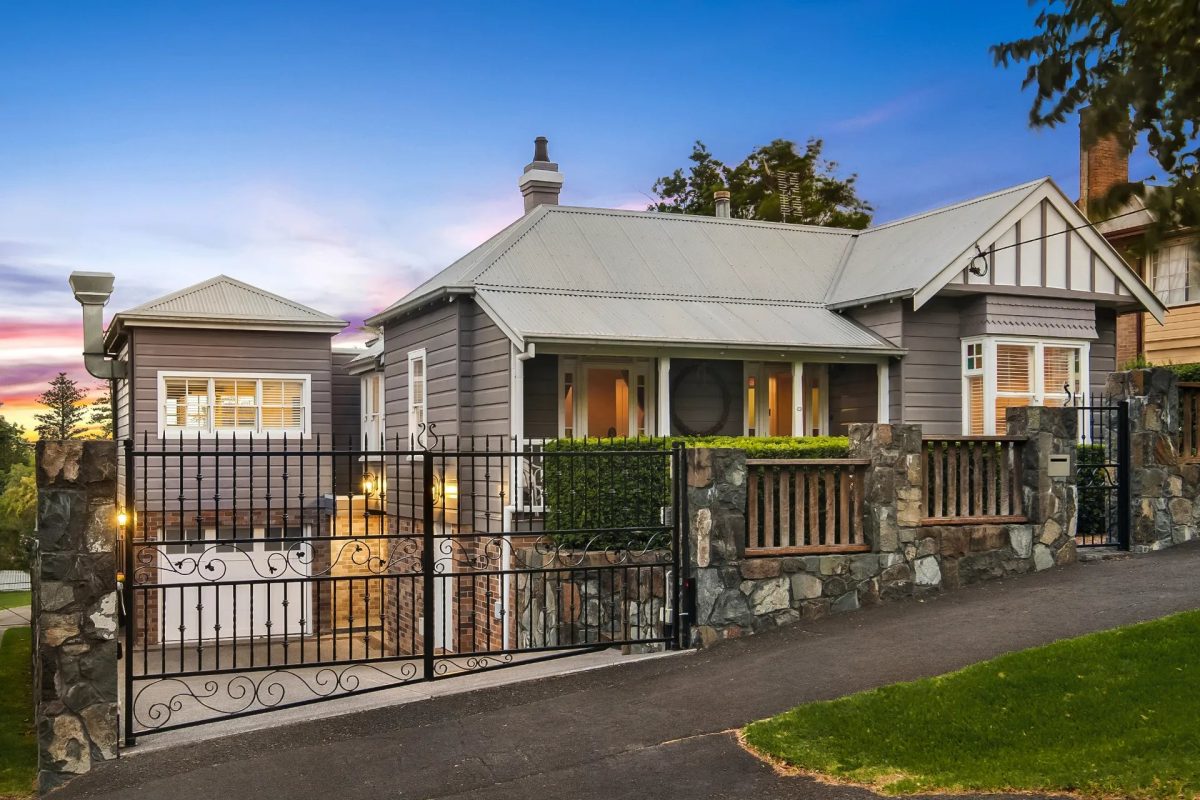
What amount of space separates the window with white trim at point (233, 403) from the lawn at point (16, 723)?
5579mm

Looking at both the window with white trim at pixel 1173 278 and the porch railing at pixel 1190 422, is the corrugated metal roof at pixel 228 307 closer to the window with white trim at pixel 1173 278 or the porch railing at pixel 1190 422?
the porch railing at pixel 1190 422

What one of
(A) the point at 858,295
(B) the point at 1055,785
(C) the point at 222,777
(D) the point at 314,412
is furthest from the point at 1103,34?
(D) the point at 314,412

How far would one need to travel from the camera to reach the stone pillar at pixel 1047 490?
40.1 feet

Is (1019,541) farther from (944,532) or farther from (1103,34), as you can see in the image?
(1103,34)

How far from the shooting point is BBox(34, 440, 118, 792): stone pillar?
8078mm

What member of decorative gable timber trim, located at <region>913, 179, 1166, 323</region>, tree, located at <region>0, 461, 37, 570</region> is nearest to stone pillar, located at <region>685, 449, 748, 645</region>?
decorative gable timber trim, located at <region>913, 179, 1166, 323</region>

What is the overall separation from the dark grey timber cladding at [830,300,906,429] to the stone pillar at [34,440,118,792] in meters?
13.4

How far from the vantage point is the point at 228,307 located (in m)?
21.7

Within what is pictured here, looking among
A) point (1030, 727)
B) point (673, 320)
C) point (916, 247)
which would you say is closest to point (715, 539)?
point (1030, 727)

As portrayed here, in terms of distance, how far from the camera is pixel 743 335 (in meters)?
17.9

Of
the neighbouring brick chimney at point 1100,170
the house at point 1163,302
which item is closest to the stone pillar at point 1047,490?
the house at point 1163,302

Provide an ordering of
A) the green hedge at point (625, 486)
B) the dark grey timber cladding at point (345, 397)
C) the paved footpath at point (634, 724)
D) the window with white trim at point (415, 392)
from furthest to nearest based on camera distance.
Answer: the dark grey timber cladding at point (345, 397) → the window with white trim at point (415, 392) → the green hedge at point (625, 486) → the paved footpath at point (634, 724)

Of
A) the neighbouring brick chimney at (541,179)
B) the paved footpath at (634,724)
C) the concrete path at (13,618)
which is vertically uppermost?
the neighbouring brick chimney at (541,179)

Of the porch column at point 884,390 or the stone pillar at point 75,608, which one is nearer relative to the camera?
the stone pillar at point 75,608
